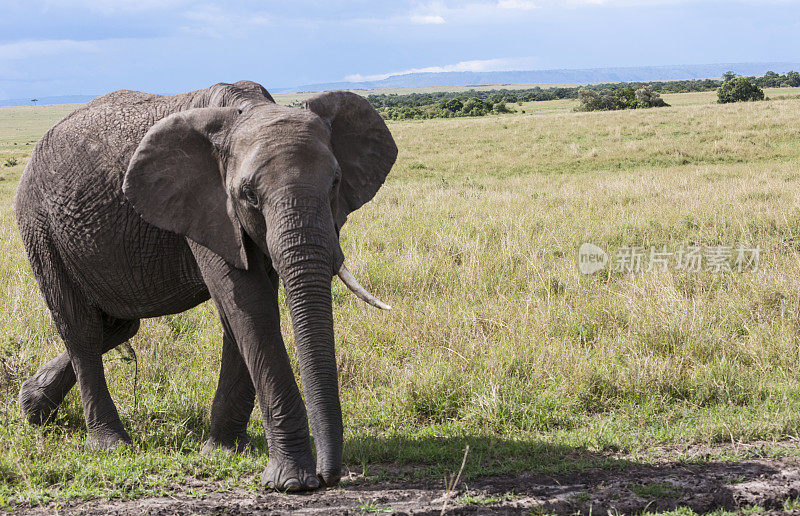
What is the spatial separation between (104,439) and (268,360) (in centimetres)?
180

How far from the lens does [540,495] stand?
13.8 feet

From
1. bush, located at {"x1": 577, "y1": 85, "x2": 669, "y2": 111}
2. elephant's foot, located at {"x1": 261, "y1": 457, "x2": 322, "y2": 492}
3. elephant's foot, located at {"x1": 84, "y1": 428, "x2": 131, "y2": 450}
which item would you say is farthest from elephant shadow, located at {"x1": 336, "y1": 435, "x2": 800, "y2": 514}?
bush, located at {"x1": 577, "y1": 85, "x2": 669, "y2": 111}

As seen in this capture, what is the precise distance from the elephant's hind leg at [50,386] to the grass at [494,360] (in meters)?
0.14

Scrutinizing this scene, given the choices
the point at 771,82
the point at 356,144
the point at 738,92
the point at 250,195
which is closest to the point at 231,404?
the point at 250,195

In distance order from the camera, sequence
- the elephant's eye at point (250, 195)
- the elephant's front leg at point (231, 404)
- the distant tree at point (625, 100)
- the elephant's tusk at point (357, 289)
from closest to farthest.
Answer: the elephant's eye at point (250, 195) → the elephant's tusk at point (357, 289) → the elephant's front leg at point (231, 404) → the distant tree at point (625, 100)

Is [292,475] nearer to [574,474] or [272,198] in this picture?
[272,198]

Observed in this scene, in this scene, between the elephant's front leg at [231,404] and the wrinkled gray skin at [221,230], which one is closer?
the wrinkled gray skin at [221,230]

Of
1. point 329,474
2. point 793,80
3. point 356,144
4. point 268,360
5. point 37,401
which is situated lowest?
point 37,401

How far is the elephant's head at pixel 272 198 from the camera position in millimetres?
3633

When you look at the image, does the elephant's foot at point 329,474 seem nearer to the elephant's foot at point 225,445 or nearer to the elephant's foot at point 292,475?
the elephant's foot at point 292,475

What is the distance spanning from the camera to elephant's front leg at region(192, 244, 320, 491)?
13.3 ft

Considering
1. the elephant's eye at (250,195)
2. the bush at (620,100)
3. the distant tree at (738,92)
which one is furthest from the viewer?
the bush at (620,100)

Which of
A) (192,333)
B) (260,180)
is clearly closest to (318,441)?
(260,180)

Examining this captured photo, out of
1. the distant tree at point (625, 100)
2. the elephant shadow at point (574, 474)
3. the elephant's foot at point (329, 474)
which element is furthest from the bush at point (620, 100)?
the elephant's foot at point (329, 474)
